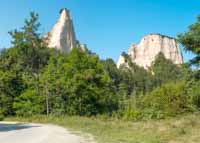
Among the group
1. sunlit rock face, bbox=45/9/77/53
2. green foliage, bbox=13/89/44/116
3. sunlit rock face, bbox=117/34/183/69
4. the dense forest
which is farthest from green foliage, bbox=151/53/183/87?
green foliage, bbox=13/89/44/116

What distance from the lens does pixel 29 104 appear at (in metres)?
58.5

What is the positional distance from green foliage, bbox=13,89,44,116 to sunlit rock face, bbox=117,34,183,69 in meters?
87.0

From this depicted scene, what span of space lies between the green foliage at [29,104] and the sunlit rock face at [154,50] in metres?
87.0

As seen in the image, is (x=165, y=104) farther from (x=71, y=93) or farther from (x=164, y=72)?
(x=164, y=72)

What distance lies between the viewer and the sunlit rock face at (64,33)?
117750 millimetres

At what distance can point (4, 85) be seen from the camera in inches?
2371

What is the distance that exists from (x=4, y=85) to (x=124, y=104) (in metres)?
22.6

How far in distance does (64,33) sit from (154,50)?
41073mm

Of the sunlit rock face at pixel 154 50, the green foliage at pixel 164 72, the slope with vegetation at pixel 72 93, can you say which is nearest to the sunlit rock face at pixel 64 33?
the green foliage at pixel 164 72

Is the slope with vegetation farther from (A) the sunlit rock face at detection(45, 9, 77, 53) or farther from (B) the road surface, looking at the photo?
(A) the sunlit rock face at detection(45, 9, 77, 53)

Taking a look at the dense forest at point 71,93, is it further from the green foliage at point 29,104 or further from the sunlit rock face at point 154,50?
the sunlit rock face at point 154,50

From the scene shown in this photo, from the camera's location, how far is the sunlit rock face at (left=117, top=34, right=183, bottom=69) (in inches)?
5743

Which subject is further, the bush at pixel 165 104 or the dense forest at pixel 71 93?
the dense forest at pixel 71 93

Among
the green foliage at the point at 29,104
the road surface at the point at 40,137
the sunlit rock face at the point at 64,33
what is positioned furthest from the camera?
the sunlit rock face at the point at 64,33
